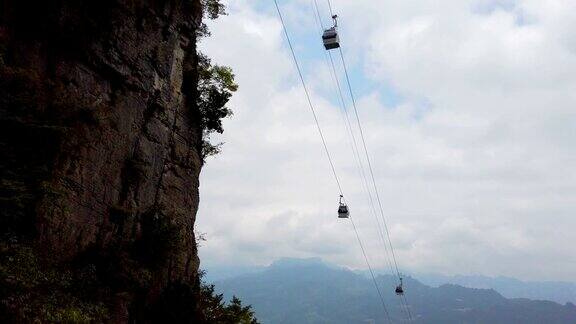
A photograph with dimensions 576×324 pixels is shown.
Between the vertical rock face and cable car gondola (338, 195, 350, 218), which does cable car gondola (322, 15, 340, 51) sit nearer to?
the vertical rock face

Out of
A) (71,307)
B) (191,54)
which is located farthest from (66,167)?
(191,54)

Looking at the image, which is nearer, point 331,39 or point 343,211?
point 331,39

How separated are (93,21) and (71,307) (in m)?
12.0

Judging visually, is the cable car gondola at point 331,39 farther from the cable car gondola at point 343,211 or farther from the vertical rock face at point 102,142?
the cable car gondola at point 343,211

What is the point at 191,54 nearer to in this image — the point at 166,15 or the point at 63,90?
the point at 166,15

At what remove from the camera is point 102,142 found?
→ 18344 millimetres

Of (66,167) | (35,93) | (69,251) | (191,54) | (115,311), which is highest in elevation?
(191,54)

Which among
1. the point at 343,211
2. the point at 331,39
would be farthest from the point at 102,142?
the point at 343,211

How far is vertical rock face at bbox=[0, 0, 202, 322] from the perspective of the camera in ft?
48.6

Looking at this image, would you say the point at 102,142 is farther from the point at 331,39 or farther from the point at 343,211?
the point at 343,211

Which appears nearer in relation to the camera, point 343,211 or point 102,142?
point 102,142

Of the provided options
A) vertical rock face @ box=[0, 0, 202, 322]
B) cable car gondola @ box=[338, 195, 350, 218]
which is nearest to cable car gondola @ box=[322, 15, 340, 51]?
vertical rock face @ box=[0, 0, 202, 322]

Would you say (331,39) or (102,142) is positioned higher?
(331,39)

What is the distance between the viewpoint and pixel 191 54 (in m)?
26.2
